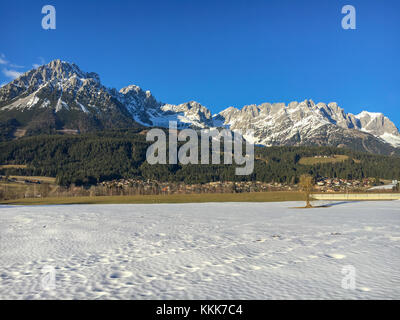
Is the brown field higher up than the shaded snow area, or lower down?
lower down

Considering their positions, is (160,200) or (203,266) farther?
(160,200)

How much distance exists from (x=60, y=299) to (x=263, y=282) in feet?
22.1

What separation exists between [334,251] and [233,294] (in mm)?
8761

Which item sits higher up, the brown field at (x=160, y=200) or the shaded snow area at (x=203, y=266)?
the shaded snow area at (x=203, y=266)

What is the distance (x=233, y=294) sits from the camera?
390 inches

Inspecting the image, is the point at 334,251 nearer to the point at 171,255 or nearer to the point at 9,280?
the point at 171,255

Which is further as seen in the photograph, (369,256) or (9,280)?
(369,256)

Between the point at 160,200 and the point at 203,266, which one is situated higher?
the point at 203,266

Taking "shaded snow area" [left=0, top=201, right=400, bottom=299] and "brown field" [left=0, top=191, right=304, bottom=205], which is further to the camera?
"brown field" [left=0, top=191, right=304, bottom=205]

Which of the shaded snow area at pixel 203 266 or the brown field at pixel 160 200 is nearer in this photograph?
the shaded snow area at pixel 203 266
